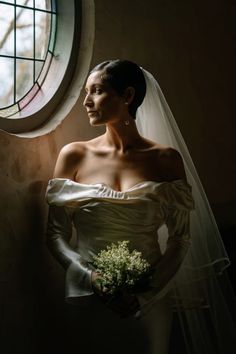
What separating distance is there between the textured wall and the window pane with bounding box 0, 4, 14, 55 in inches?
19.5

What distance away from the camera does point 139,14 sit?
13.9 ft

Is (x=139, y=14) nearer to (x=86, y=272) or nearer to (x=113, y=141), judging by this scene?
(x=113, y=141)

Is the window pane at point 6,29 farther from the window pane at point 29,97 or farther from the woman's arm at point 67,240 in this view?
the woman's arm at point 67,240

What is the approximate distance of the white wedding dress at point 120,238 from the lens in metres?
3.06

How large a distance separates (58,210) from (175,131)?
82 cm

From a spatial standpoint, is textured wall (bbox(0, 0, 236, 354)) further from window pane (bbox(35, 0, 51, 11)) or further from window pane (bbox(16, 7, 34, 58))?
window pane (bbox(16, 7, 34, 58))

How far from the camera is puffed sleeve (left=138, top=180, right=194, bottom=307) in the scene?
10.2 ft

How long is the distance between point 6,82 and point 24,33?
318mm

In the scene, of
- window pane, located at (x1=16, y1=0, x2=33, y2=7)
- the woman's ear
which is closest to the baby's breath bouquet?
the woman's ear

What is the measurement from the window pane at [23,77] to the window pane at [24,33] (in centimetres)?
4

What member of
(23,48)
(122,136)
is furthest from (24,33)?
(122,136)

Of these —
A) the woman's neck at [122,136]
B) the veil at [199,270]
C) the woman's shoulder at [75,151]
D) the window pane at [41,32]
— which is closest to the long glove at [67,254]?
the woman's shoulder at [75,151]

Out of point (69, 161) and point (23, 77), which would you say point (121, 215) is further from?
point (23, 77)

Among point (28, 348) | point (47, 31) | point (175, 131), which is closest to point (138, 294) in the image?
point (28, 348)
